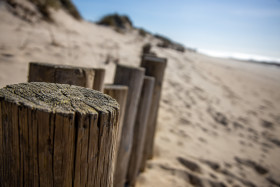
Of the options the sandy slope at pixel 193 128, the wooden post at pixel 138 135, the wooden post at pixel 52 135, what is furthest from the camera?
the sandy slope at pixel 193 128

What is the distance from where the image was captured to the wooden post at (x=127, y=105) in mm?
1793

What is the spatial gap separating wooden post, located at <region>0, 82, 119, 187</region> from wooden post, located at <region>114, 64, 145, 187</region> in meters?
1.04

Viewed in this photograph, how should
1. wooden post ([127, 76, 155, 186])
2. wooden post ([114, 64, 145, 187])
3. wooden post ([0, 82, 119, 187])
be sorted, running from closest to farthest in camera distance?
wooden post ([0, 82, 119, 187])
wooden post ([114, 64, 145, 187])
wooden post ([127, 76, 155, 186])

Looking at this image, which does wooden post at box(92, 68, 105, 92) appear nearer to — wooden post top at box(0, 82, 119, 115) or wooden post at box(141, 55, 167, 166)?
wooden post top at box(0, 82, 119, 115)

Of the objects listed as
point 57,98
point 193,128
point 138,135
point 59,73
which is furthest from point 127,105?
point 193,128

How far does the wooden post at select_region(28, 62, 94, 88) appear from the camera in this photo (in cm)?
125

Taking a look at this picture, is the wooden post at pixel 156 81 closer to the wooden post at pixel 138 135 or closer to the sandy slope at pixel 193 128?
the wooden post at pixel 138 135

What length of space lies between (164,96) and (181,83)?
1.71 meters

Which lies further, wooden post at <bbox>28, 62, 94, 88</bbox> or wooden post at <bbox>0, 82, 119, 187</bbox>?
wooden post at <bbox>28, 62, 94, 88</bbox>

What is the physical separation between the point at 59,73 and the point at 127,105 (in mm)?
759

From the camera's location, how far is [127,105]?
1.82m

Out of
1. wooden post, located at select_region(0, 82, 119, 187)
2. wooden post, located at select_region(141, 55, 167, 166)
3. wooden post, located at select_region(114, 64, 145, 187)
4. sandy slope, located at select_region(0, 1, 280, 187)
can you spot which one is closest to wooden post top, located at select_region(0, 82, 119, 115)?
wooden post, located at select_region(0, 82, 119, 187)

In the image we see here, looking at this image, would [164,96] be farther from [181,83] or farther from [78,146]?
[78,146]

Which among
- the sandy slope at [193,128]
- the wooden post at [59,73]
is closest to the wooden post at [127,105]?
the wooden post at [59,73]
